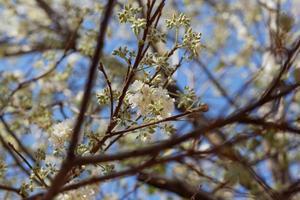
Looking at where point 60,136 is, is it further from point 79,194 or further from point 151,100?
point 151,100

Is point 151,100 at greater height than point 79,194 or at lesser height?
greater

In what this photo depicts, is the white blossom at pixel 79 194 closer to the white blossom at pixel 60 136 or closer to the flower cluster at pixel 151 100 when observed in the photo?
the white blossom at pixel 60 136

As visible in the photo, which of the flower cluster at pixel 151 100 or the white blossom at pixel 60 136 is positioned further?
the white blossom at pixel 60 136

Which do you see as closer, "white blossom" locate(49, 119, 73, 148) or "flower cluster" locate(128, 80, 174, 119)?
"flower cluster" locate(128, 80, 174, 119)

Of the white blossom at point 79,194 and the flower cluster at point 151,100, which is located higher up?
the flower cluster at point 151,100

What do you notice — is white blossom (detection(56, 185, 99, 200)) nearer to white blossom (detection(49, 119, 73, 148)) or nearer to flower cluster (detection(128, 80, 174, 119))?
white blossom (detection(49, 119, 73, 148))

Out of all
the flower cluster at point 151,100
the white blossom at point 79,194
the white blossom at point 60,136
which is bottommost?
the white blossom at point 79,194

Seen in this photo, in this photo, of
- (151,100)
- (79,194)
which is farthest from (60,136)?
(151,100)

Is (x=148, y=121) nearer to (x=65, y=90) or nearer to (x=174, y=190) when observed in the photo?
(x=174, y=190)
